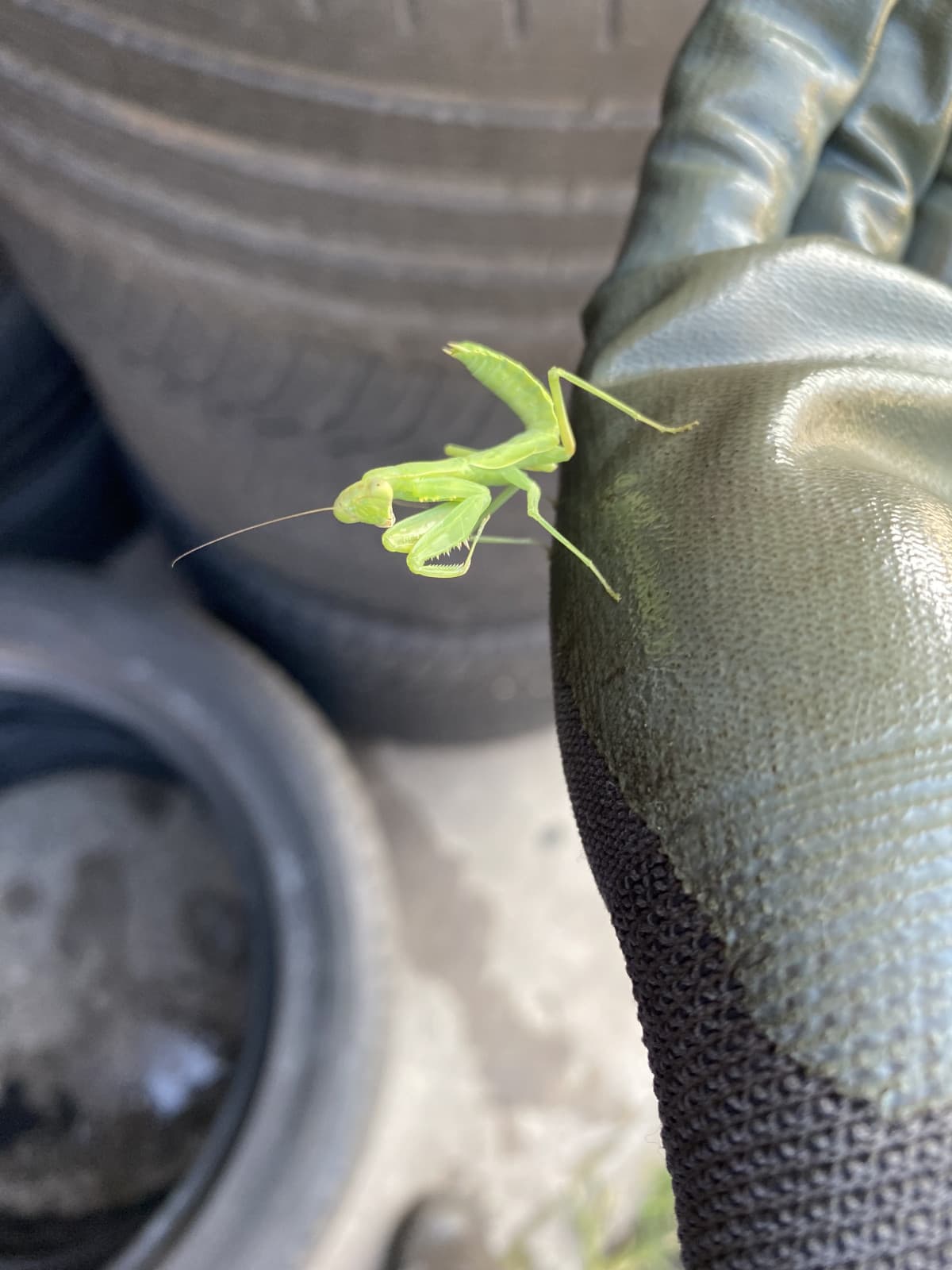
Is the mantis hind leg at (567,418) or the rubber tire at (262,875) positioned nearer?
the mantis hind leg at (567,418)

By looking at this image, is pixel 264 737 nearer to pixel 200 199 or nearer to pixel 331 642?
pixel 331 642

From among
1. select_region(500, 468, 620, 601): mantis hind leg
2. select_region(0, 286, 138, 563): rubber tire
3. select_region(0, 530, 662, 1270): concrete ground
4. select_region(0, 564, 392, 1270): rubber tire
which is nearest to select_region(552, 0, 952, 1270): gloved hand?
select_region(500, 468, 620, 601): mantis hind leg

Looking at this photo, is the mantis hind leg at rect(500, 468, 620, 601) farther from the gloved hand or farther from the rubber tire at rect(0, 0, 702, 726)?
the rubber tire at rect(0, 0, 702, 726)

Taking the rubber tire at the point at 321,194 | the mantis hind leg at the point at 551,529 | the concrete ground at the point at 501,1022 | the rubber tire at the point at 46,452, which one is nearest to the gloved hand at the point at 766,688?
the mantis hind leg at the point at 551,529

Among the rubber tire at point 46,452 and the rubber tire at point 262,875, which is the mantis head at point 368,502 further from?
the rubber tire at point 46,452

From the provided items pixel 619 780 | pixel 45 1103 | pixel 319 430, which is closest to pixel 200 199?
pixel 319 430

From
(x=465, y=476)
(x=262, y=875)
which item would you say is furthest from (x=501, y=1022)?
(x=465, y=476)
